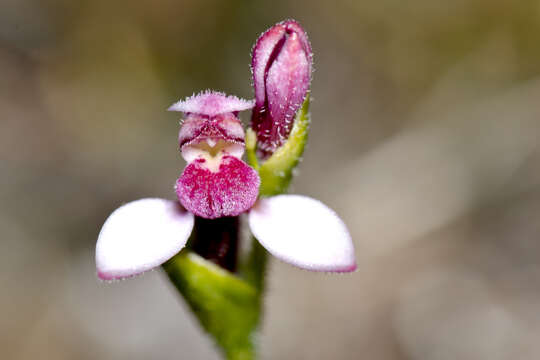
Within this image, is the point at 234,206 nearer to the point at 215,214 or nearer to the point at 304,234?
the point at 215,214

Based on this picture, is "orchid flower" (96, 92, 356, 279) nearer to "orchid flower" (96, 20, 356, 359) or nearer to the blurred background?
"orchid flower" (96, 20, 356, 359)

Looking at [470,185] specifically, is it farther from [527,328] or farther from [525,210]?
[527,328]

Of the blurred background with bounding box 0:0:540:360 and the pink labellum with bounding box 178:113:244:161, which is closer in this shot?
the pink labellum with bounding box 178:113:244:161

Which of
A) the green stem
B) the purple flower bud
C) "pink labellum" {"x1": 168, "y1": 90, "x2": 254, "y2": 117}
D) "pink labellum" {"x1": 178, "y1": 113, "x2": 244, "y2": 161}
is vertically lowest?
the green stem

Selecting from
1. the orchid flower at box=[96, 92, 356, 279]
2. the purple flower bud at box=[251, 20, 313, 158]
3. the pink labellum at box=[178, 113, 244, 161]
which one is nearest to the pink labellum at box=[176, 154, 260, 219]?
the orchid flower at box=[96, 92, 356, 279]

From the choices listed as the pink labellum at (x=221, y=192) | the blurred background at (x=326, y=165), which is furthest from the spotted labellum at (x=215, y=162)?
the blurred background at (x=326, y=165)

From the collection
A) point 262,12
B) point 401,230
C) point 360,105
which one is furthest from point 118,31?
point 401,230

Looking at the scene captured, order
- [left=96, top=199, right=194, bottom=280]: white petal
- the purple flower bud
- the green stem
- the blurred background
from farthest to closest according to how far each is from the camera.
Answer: the blurred background < the green stem < the purple flower bud < [left=96, top=199, right=194, bottom=280]: white petal
